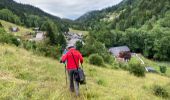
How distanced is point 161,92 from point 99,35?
11562cm

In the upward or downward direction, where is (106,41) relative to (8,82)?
downward

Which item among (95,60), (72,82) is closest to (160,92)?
(72,82)

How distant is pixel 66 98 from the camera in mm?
10578

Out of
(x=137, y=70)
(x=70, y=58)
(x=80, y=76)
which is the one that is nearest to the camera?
(x=80, y=76)

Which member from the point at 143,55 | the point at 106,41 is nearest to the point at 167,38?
the point at 143,55

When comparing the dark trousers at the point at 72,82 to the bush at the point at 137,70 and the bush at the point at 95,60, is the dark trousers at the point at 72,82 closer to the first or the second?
the bush at the point at 137,70

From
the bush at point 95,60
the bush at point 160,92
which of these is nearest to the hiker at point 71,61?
the bush at point 160,92

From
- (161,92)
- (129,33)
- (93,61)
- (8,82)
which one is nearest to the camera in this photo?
(8,82)

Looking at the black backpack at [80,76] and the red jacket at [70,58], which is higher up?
the red jacket at [70,58]

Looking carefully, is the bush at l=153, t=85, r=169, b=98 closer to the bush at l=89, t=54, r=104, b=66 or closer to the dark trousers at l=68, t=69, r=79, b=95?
the dark trousers at l=68, t=69, r=79, b=95

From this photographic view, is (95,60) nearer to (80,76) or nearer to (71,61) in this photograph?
(71,61)

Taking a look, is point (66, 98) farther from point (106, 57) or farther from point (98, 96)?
point (106, 57)

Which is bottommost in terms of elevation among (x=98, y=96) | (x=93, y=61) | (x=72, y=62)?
(x=93, y=61)

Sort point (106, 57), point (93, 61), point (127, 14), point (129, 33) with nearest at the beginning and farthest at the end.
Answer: point (93, 61), point (106, 57), point (129, 33), point (127, 14)
